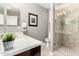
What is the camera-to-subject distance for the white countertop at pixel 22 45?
2.78 feet

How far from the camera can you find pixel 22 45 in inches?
40.6

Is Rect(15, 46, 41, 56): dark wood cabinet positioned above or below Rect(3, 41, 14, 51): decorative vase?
below

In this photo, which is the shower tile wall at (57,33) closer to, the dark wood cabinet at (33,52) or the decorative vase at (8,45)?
the dark wood cabinet at (33,52)

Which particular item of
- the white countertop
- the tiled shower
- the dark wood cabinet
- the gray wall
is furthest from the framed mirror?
the tiled shower

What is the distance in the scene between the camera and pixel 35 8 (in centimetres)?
117

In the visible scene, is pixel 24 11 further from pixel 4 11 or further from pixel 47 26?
pixel 47 26

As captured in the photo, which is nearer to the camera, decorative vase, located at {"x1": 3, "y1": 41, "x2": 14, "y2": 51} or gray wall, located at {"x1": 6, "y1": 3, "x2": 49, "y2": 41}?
decorative vase, located at {"x1": 3, "y1": 41, "x2": 14, "y2": 51}

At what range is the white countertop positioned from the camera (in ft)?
2.78

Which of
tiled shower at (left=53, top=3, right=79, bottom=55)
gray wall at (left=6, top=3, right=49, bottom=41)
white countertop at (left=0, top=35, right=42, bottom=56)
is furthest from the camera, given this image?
tiled shower at (left=53, top=3, right=79, bottom=55)

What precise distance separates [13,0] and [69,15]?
1.13 m

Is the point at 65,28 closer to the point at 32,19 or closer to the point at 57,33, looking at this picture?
the point at 57,33

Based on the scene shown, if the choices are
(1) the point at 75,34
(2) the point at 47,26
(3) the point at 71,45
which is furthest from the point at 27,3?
(3) the point at 71,45

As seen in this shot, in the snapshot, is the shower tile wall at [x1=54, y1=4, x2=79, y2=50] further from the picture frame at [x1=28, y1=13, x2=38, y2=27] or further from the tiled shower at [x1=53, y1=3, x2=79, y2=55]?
the picture frame at [x1=28, y1=13, x2=38, y2=27]

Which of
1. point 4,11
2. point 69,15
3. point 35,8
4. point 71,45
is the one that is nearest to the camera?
point 4,11
